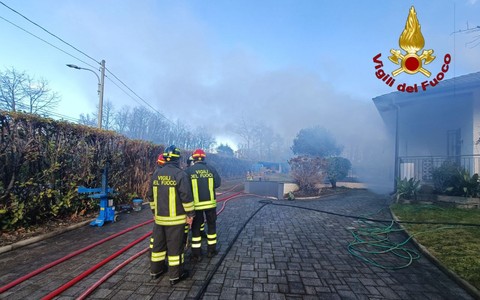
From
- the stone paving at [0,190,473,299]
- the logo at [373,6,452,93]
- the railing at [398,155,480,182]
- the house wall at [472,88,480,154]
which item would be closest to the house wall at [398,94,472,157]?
the house wall at [472,88,480,154]

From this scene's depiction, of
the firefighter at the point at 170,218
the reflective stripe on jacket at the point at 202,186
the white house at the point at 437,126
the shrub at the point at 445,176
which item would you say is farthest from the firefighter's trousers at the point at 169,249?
the white house at the point at 437,126

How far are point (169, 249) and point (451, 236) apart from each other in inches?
209

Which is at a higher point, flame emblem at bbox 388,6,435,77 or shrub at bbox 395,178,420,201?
flame emblem at bbox 388,6,435,77

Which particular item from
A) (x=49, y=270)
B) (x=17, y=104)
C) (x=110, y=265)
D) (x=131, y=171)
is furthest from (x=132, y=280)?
(x=17, y=104)

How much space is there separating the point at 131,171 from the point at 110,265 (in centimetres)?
555

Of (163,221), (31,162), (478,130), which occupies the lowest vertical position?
(163,221)

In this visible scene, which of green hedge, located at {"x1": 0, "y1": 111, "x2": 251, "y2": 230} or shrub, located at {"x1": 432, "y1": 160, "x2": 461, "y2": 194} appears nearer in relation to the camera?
green hedge, located at {"x1": 0, "y1": 111, "x2": 251, "y2": 230}

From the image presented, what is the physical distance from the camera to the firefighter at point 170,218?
3135 millimetres

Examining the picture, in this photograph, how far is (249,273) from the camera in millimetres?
3424

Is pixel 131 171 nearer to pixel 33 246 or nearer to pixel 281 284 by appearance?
pixel 33 246

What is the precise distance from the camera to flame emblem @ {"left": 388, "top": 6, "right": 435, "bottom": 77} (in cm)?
547

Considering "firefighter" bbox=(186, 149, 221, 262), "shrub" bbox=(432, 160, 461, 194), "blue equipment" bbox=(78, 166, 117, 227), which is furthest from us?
"shrub" bbox=(432, 160, 461, 194)

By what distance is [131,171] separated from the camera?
8.68 metres

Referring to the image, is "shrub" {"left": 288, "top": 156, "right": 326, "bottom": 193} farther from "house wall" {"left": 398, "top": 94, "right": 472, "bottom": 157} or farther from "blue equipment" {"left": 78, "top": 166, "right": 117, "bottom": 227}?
"blue equipment" {"left": 78, "top": 166, "right": 117, "bottom": 227}
